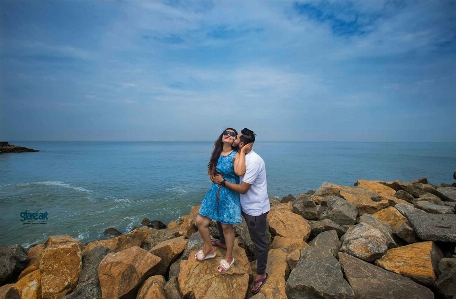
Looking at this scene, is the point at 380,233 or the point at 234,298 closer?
the point at 234,298

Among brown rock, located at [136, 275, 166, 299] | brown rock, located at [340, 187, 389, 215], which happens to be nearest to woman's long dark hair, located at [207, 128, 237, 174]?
brown rock, located at [136, 275, 166, 299]

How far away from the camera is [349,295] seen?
12.4 ft

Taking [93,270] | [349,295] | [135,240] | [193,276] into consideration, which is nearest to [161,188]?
[135,240]

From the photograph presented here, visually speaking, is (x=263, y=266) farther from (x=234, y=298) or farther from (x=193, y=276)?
(x=193, y=276)

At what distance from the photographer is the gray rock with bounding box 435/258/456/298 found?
387 cm

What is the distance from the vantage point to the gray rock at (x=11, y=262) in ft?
20.9

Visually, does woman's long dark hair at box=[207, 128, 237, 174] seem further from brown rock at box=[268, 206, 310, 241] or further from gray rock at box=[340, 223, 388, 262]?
gray rock at box=[340, 223, 388, 262]

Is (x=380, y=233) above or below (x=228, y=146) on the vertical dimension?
below

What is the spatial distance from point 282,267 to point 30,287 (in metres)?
5.47

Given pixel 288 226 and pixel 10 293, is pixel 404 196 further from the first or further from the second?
pixel 10 293

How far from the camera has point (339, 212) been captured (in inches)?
288

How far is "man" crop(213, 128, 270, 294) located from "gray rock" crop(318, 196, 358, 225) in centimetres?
388

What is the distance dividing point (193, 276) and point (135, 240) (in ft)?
16.0

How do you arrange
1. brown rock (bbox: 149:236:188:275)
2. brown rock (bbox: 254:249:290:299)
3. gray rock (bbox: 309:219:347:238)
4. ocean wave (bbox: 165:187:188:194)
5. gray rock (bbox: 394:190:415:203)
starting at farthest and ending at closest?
ocean wave (bbox: 165:187:188:194)
gray rock (bbox: 394:190:415:203)
gray rock (bbox: 309:219:347:238)
brown rock (bbox: 149:236:188:275)
brown rock (bbox: 254:249:290:299)
